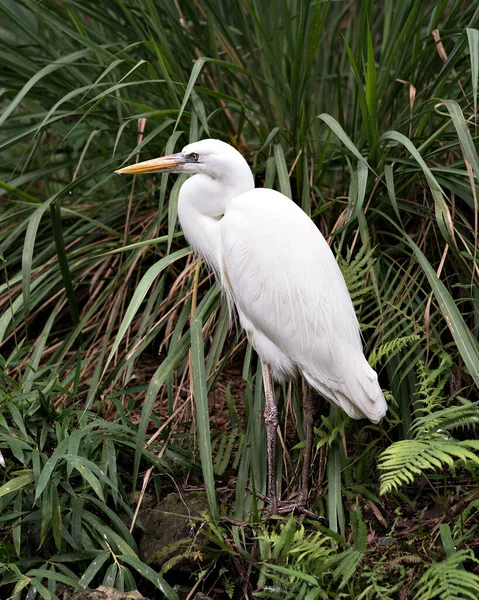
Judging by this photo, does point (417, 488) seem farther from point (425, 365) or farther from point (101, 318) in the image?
point (101, 318)

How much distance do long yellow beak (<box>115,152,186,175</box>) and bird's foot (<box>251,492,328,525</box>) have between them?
0.93 m

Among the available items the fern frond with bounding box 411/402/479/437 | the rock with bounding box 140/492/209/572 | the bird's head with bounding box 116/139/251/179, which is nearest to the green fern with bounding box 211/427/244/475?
the rock with bounding box 140/492/209/572

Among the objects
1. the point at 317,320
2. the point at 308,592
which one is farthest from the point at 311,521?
the point at 317,320

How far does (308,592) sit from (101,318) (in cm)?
128

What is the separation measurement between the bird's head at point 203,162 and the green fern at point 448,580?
115 cm

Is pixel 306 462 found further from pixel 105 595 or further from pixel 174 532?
pixel 105 595

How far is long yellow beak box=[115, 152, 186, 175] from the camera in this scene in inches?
86.0

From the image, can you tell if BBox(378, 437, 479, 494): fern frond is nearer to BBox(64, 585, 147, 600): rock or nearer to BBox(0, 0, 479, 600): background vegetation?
BBox(0, 0, 479, 600): background vegetation

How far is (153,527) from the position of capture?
2.05 meters

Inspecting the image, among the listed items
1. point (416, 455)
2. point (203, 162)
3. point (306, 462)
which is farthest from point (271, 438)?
point (203, 162)

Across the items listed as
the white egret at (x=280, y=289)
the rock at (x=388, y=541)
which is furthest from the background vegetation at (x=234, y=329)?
the white egret at (x=280, y=289)

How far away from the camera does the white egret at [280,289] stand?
6.56 feet

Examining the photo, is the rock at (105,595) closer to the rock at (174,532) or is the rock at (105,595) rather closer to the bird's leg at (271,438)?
the rock at (174,532)

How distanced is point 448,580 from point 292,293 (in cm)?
81
